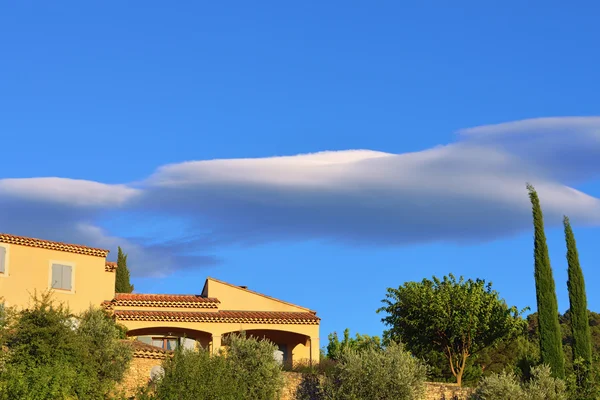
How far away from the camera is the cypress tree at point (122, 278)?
2509 inches

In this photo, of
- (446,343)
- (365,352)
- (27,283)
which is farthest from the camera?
(446,343)

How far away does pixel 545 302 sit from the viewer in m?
48.9

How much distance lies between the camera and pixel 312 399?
1622 inches

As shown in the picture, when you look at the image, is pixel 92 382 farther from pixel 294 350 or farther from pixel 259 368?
pixel 294 350

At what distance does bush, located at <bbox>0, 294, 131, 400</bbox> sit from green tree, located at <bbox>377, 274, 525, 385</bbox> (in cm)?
1622

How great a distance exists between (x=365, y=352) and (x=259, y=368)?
4.63 meters

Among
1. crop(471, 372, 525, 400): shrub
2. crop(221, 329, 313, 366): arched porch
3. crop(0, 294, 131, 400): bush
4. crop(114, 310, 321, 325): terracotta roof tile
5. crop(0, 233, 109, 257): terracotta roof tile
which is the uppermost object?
crop(0, 233, 109, 257): terracotta roof tile

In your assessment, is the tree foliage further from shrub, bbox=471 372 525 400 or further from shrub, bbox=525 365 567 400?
shrub, bbox=471 372 525 400

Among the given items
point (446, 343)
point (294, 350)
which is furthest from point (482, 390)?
point (294, 350)

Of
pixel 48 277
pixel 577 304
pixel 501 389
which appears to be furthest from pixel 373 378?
pixel 48 277

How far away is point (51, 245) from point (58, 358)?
11.3 m

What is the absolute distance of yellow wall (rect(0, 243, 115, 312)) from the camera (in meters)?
46.7

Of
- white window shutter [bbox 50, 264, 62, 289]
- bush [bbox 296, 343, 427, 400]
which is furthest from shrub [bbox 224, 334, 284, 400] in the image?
white window shutter [bbox 50, 264, 62, 289]

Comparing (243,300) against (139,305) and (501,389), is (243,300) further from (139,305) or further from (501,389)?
(501,389)
